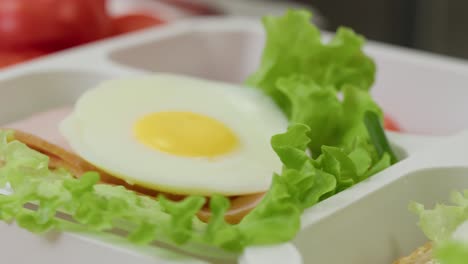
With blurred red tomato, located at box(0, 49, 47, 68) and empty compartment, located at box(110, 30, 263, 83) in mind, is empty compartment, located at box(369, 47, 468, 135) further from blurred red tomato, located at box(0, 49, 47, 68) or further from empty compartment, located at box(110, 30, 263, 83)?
blurred red tomato, located at box(0, 49, 47, 68)

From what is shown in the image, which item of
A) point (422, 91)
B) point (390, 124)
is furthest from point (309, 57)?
point (422, 91)

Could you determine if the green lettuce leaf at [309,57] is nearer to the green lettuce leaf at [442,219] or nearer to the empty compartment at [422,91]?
the empty compartment at [422,91]

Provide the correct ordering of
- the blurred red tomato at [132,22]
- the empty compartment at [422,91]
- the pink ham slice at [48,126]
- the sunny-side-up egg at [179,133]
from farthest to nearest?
the blurred red tomato at [132,22] → the empty compartment at [422,91] → the pink ham slice at [48,126] → the sunny-side-up egg at [179,133]

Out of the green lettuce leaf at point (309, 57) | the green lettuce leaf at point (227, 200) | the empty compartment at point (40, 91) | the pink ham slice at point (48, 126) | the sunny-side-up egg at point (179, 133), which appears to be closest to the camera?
the green lettuce leaf at point (227, 200)

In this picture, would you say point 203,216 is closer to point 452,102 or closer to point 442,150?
point 442,150

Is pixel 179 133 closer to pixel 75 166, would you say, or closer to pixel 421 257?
pixel 75 166

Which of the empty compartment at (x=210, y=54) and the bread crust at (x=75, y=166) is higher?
the bread crust at (x=75, y=166)

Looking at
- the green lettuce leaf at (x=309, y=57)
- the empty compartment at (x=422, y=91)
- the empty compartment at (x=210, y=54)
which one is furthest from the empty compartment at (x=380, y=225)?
the empty compartment at (x=210, y=54)
